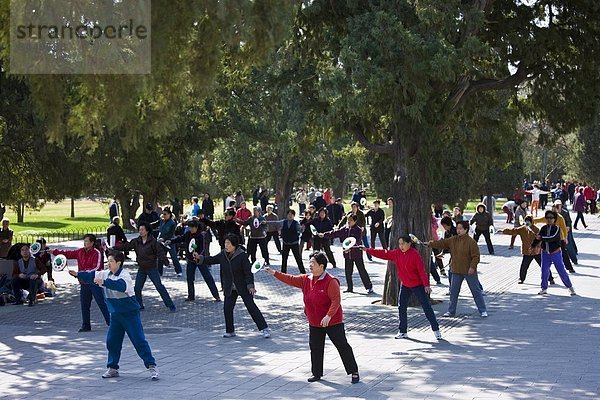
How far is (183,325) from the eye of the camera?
52.3ft

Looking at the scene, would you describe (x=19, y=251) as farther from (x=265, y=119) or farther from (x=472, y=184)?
(x=472, y=184)

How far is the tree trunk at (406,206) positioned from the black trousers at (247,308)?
3690mm

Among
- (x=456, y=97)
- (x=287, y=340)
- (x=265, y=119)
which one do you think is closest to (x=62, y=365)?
(x=287, y=340)

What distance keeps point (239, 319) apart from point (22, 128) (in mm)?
5367

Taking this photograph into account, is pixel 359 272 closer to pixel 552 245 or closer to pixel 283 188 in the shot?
pixel 552 245

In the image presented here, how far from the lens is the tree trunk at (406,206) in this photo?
56.5ft

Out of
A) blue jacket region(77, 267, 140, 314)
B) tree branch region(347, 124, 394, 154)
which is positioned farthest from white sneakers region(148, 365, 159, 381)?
tree branch region(347, 124, 394, 154)

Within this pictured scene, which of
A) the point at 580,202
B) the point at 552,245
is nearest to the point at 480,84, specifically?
the point at 552,245

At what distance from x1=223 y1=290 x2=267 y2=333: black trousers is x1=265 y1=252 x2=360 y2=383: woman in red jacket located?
3.30 m

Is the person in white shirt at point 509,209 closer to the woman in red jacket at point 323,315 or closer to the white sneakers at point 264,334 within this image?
the white sneakers at point 264,334

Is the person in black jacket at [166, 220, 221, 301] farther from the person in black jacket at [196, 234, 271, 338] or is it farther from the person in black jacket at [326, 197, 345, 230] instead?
the person in black jacket at [326, 197, 345, 230]

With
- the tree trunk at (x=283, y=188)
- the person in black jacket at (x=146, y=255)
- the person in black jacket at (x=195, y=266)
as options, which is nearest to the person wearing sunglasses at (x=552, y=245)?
the person in black jacket at (x=195, y=266)

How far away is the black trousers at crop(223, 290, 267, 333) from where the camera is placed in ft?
47.1

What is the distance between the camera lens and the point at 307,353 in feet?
43.0
